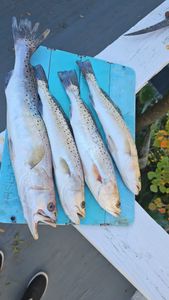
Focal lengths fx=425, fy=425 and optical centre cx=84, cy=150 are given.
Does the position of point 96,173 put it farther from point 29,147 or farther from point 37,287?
point 37,287

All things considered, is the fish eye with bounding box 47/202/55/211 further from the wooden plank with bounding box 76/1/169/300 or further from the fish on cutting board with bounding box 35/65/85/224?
the wooden plank with bounding box 76/1/169/300

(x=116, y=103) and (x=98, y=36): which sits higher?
(x=98, y=36)

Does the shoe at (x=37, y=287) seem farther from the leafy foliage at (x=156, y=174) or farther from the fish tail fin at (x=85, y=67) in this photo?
the fish tail fin at (x=85, y=67)

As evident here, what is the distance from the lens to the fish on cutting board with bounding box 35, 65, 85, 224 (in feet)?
4.70

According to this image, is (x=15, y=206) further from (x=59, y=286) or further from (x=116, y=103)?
(x=59, y=286)

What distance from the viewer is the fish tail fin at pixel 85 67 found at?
1.73 m

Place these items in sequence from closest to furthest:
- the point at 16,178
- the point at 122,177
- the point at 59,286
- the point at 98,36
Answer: the point at 16,178 → the point at 122,177 → the point at 59,286 → the point at 98,36

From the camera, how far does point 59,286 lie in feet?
6.94

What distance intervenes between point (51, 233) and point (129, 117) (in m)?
0.79

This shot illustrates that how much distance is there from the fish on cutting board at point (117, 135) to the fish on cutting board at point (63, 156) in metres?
0.15

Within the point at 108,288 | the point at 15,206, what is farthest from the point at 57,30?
the point at 108,288

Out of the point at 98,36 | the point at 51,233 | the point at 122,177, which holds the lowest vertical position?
the point at 51,233

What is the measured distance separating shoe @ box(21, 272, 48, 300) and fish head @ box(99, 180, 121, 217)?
2.47 ft

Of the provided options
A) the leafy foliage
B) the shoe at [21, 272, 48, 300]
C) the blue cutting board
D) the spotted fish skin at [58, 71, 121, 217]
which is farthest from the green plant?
the shoe at [21, 272, 48, 300]
